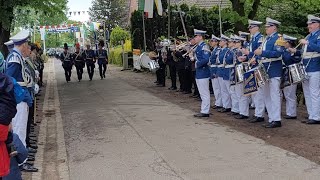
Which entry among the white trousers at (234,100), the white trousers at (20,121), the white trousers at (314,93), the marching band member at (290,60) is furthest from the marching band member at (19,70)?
the white trousers at (234,100)

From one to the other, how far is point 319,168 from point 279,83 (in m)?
3.51

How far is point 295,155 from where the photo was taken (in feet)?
24.3

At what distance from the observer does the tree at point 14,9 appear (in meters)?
17.8

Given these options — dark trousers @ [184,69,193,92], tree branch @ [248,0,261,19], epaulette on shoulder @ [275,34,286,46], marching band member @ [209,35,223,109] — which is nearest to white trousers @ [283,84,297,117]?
epaulette on shoulder @ [275,34,286,46]

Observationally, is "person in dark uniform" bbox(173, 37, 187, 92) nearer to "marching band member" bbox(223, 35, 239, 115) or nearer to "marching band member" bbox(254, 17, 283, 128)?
"marching band member" bbox(223, 35, 239, 115)

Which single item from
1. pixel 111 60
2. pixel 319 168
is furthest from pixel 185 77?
pixel 111 60

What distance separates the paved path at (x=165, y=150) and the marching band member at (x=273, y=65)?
39.1 inches

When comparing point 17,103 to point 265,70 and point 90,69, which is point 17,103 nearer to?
point 265,70

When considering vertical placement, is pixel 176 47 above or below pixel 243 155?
above

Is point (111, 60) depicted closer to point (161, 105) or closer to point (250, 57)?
point (161, 105)

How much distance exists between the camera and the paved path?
659 centimetres

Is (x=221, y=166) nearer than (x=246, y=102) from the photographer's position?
Yes

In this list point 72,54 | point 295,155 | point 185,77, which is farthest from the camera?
point 72,54

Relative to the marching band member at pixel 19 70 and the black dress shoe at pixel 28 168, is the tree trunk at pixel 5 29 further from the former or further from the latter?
the black dress shoe at pixel 28 168
